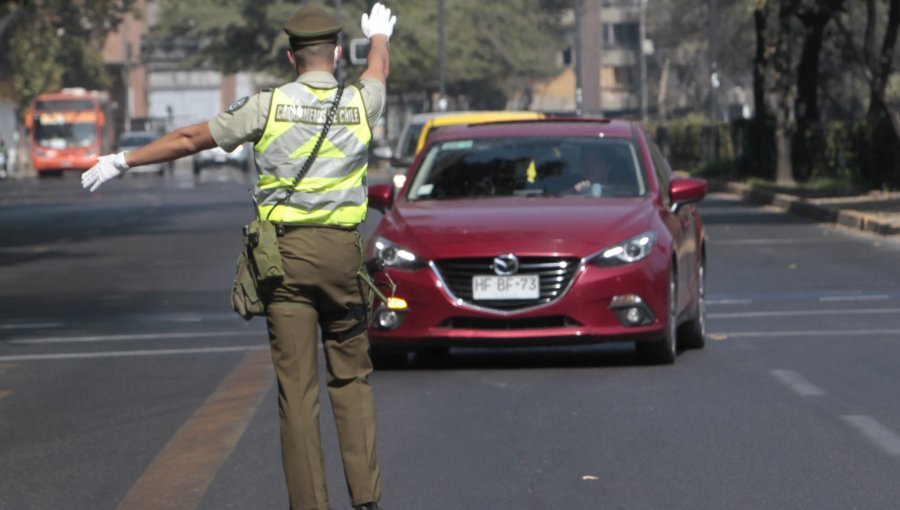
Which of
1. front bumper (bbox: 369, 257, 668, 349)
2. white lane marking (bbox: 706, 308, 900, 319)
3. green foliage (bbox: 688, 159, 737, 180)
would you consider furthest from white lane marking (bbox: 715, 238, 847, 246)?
green foliage (bbox: 688, 159, 737, 180)

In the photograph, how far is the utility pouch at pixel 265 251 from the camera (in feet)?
22.2

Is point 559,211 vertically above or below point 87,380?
above

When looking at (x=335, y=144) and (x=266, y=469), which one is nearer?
(x=335, y=144)

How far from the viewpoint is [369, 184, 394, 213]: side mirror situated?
1281 cm

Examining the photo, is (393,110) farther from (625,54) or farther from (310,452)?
(310,452)

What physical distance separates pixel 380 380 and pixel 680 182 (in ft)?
8.00

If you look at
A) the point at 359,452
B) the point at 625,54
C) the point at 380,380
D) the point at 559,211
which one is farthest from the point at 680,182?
the point at 625,54

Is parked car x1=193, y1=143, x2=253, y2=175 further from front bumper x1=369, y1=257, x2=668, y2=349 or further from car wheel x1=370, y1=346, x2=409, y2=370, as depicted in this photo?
front bumper x1=369, y1=257, x2=668, y2=349

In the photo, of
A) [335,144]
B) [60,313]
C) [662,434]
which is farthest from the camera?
[60,313]

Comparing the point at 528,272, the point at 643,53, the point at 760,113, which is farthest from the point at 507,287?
the point at 643,53

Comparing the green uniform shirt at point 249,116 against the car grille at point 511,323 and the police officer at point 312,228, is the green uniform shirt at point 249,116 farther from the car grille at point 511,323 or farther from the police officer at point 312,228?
the car grille at point 511,323

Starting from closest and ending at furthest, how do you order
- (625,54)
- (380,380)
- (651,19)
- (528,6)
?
(380,380), (528,6), (651,19), (625,54)

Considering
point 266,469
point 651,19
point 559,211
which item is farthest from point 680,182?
point 651,19

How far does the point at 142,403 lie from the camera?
10984mm
